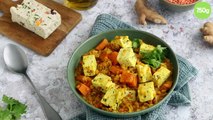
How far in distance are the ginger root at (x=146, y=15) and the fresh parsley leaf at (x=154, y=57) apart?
286 mm

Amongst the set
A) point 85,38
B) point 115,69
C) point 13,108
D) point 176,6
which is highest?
point 176,6

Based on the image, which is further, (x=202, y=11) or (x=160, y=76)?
(x=202, y=11)

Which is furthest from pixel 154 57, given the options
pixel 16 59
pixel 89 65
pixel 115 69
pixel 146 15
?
pixel 16 59

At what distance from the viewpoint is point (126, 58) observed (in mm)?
1669

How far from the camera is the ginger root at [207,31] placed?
1902 mm

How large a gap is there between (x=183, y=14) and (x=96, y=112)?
743 millimetres

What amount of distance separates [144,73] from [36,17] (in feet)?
2.00

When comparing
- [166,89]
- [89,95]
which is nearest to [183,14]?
[166,89]

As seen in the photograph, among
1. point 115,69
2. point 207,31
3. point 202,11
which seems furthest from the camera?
point 202,11

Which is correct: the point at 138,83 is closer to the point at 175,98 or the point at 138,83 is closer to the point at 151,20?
the point at 175,98

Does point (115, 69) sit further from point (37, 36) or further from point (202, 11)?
point (202, 11)

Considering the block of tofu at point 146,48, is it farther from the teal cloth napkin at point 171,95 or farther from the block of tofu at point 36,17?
the block of tofu at point 36,17

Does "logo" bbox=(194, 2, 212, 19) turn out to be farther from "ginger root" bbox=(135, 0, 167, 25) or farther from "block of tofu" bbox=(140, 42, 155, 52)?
"block of tofu" bbox=(140, 42, 155, 52)

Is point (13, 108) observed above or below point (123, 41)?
below
